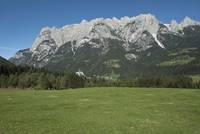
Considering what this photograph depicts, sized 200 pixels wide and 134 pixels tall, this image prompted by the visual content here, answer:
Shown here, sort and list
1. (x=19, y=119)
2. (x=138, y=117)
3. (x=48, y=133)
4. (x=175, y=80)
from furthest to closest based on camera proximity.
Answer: (x=175, y=80) → (x=138, y=117) → (x=19, y=119) → (x=48, y=133)

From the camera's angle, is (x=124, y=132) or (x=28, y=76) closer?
(x=124, y=132)

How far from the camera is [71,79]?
188m

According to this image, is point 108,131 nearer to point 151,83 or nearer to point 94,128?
point 94,128

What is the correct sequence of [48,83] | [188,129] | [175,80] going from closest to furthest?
[188,129], [48,83], [175,80]

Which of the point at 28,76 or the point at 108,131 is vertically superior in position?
the point at 28,76

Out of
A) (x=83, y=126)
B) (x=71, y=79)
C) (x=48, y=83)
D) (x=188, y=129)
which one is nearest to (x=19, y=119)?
(x=83, y=126)

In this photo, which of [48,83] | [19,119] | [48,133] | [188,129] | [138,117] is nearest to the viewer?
[48,133]

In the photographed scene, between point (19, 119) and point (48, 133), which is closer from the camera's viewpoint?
point (48, 133)

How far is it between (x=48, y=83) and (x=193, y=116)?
132 metres

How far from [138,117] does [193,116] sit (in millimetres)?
7701

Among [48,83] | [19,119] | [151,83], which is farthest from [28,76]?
[19,119]

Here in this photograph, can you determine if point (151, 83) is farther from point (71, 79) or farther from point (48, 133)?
point (48, 133)

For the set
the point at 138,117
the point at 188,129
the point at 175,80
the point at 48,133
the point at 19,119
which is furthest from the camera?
the point at 175,80

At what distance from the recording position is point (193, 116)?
37.8 metres
